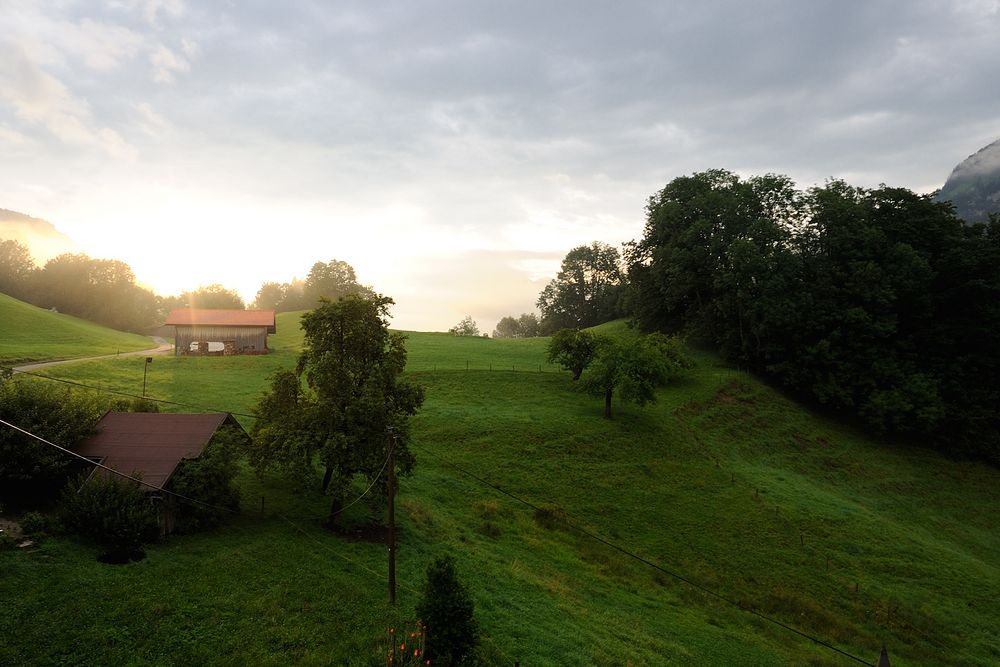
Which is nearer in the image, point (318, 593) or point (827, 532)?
point (318, 593)

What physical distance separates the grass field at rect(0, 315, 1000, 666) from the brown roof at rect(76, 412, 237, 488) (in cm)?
391

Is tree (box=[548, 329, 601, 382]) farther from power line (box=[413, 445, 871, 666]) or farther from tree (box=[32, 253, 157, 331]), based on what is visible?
tree (box=[32, 253, 157, 331])

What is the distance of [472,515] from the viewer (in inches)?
1289

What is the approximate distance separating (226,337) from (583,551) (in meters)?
55.2

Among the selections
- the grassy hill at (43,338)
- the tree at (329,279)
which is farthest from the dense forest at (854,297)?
the tree at (329,279)

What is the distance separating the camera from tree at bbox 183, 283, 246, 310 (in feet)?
Answer: 418

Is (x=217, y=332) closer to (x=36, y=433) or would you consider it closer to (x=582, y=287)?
(x=36, y=433)

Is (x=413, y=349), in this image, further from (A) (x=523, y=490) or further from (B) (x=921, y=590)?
(B) (x=921, y=590)

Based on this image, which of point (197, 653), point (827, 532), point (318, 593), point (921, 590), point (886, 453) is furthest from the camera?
point (886, 453)

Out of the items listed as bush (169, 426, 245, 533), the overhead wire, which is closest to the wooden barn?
the overhead wire

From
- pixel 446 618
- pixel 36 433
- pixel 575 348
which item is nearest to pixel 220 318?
pixel 36 433

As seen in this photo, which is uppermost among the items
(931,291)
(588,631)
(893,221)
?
(893,221)

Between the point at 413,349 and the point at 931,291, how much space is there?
212 ft

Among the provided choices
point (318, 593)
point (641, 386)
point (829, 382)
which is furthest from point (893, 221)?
point (318, 593)
